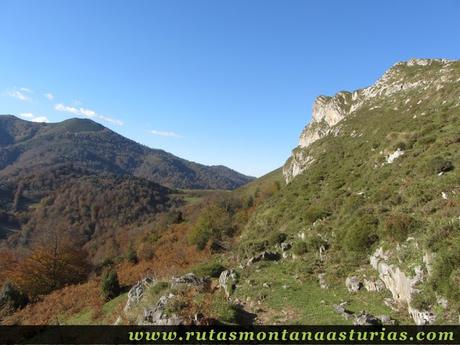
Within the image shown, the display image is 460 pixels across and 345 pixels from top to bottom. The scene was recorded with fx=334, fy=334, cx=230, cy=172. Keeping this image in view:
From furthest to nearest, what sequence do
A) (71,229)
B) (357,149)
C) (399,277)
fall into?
1. (71,229)
2. (357,149)
3. (399,277)

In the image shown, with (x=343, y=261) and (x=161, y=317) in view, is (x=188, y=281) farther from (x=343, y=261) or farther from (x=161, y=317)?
(x=343, y=261)

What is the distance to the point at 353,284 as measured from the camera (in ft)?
55.5

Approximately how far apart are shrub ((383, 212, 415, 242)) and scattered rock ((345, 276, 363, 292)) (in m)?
2.93

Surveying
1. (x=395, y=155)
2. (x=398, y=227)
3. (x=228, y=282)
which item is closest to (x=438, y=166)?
(x=398, y=227)

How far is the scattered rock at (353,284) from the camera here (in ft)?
55.0

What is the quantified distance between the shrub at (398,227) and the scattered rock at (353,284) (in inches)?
115

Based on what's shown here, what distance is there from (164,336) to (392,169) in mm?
24056

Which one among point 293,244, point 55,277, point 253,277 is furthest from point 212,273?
point 55,277

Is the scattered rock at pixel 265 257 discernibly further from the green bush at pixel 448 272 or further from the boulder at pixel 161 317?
the green bush at pixel 448 272

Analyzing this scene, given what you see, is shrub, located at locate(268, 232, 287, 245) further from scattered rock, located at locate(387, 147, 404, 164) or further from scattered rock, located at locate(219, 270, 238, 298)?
scattered rock, located at locate(387, 147, 404, 164)

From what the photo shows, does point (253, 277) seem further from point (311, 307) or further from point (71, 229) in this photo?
point (71, 229)

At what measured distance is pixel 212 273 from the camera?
2427 cm

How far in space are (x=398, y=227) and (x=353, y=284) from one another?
381 centimetres

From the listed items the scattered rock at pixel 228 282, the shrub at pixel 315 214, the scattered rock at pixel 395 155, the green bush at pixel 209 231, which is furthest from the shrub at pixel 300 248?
the green bush at pixel 209 231
